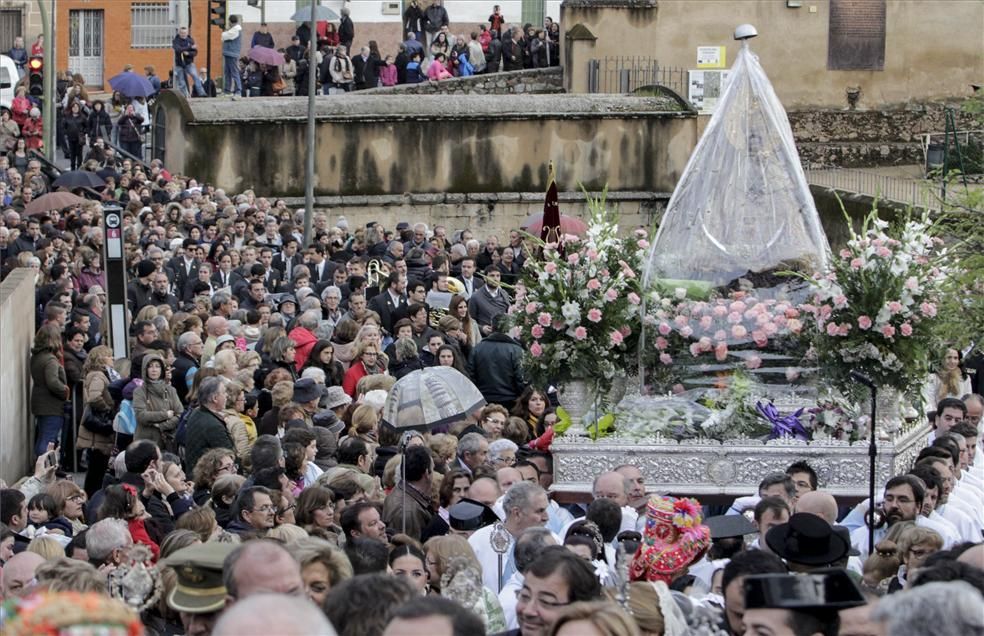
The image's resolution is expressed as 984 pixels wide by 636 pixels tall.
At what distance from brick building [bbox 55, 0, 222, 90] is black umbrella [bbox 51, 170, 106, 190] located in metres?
29.6

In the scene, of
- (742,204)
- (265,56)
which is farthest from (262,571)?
(265,56)

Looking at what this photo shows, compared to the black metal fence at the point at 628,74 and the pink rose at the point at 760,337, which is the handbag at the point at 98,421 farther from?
the black metal fence at the point at 628,74

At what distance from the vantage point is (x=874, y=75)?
45062mm

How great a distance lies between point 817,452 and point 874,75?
3031cm

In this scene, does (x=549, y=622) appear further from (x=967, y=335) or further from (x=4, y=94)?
(x=4, y=94)

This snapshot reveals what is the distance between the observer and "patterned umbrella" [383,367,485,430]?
1462 cm

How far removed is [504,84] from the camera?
45031 mm

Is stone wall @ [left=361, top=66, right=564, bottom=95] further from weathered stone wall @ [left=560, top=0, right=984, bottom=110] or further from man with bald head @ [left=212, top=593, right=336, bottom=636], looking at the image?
man with bald head @ [left=212, top=593, right=336, bottom=636]

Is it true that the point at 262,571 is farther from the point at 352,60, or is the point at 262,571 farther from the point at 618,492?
the point at 352,60

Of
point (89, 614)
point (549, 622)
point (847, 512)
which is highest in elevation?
point (89, 614)

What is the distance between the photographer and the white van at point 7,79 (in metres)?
42.6

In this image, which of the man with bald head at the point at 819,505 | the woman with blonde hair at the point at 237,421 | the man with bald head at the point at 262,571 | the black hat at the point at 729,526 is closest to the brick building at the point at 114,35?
the woman with blonde hair at the point at 237,421

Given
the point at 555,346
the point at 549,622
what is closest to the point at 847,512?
the point at 555,346

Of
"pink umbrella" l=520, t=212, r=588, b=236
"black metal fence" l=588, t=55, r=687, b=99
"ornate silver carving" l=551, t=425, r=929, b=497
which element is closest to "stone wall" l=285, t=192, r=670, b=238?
"black metal fence" l=588, t=55, r=687, b=99
